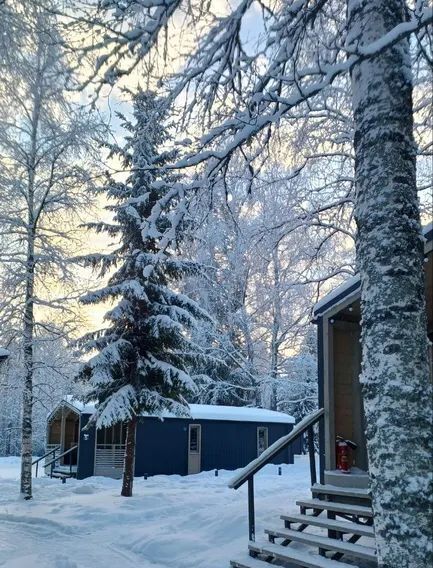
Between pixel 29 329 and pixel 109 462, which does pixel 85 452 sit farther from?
pixel 29 329

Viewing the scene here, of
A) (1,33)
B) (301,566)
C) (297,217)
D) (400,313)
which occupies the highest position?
(297,217)

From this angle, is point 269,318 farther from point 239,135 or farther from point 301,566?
point 239,135

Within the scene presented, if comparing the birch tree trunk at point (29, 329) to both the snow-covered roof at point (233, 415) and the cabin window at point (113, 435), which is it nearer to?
the snow-covered roof at point (233, 415)

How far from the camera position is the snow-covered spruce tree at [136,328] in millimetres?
13391

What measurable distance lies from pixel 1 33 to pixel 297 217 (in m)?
8.28

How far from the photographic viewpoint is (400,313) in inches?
105

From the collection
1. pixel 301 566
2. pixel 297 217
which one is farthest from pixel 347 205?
pixel 301 566

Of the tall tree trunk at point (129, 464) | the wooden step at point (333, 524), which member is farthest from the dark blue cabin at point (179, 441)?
the wooden step at point (333, 524)

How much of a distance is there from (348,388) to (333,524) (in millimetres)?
1793

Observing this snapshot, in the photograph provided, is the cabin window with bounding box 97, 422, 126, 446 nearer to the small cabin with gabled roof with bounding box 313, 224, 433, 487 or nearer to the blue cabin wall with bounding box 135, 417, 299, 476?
the blue cabin wall with bounding box 135, 417, 299, 476

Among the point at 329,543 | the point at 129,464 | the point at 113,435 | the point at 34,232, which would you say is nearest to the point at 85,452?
the point at 113,435

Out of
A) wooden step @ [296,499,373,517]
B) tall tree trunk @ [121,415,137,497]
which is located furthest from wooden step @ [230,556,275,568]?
tall tree trunk @ [121,415,137,497]

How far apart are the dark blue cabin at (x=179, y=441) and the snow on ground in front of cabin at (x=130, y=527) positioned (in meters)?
4.83

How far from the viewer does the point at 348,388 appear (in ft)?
23.0
